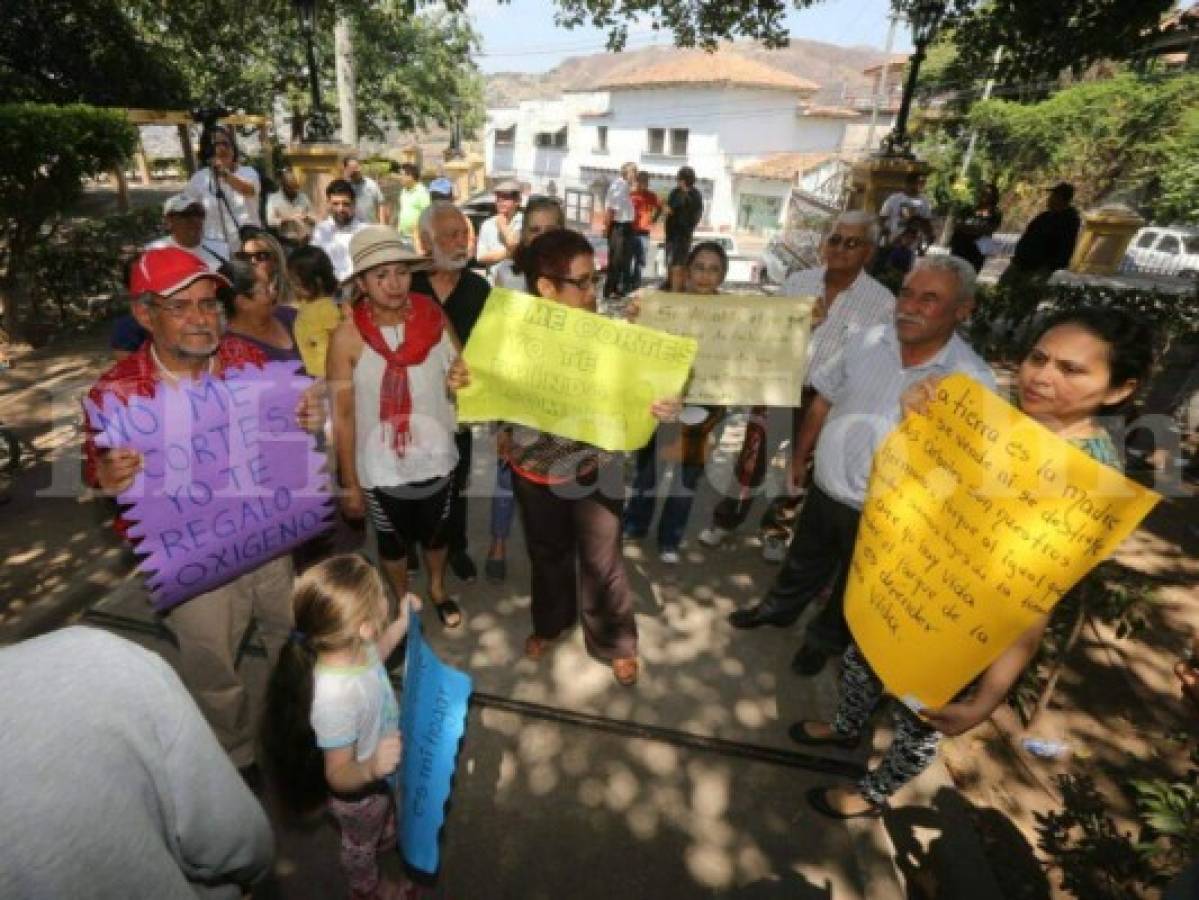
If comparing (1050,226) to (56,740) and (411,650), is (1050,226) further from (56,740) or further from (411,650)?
(56,740)

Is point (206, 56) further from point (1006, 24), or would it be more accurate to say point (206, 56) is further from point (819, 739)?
point (819, 739)

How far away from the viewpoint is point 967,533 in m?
Result: 2.05

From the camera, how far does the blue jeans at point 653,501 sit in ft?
13.9

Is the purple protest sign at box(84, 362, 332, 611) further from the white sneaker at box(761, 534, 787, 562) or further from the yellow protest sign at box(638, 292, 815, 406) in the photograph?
the white sneaker at box(761, 534, 787, 562)

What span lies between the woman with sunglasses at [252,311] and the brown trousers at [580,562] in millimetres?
1391

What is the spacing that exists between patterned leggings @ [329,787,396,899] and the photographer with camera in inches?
240

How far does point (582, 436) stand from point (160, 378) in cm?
163

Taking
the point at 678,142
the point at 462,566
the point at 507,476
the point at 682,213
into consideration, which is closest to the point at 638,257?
the point at 682,213

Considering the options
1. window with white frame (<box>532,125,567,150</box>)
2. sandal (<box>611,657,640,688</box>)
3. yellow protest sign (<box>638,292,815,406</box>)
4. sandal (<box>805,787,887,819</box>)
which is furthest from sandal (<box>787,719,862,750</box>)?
window with white frame (<box>532,125,567,150</box>)

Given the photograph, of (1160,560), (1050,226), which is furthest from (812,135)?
(1160,560)

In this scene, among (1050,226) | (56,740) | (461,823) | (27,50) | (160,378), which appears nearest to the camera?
(56,740)

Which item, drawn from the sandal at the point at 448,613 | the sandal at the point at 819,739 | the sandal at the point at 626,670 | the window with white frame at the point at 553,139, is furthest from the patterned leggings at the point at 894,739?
the window with white frame at the point at 553,139

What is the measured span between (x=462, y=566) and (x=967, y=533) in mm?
3048

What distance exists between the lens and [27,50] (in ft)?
59.1
